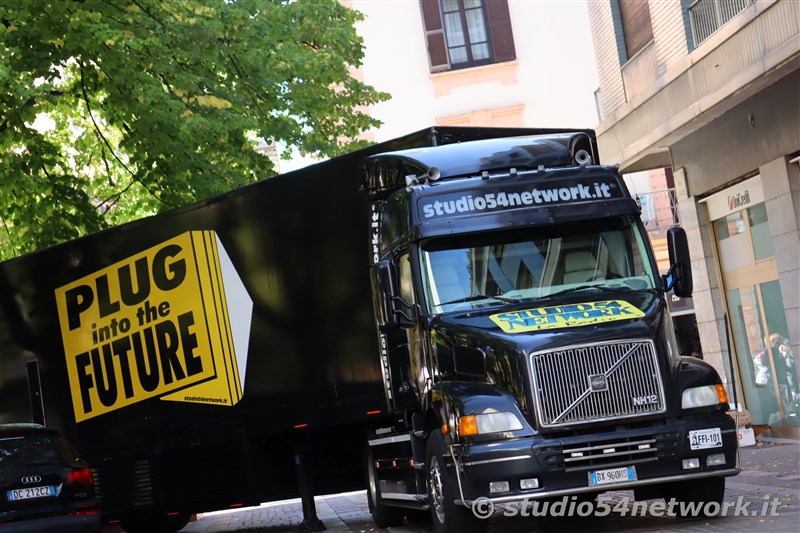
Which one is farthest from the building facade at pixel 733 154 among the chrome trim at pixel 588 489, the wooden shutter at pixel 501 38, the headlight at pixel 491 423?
the wooden shutter at pixel 501 38

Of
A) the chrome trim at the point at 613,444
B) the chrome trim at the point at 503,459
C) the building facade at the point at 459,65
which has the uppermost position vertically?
the building facade at the point at 459,65

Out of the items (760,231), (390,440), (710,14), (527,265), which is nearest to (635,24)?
(710,14)

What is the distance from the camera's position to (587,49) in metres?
39.2

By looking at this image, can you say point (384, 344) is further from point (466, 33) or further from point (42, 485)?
point (466, 33)

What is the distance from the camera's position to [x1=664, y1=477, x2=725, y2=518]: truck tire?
34.6ft

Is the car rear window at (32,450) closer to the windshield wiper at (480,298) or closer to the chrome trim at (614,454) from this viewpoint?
the windshield wiper at (480,298)

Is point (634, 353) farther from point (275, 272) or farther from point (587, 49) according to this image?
point (587, 49)

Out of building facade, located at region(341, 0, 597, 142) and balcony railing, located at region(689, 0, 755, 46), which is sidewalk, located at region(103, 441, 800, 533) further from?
building facade, located at region(341, 0, 597, 142)

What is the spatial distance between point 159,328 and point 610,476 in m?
6.11

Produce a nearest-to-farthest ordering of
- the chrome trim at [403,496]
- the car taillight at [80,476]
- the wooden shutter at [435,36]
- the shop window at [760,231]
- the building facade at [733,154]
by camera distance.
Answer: the chrome trim at [403,496] < the car taillight at [80,476] < the building facade at [733,154] < the shop window at [760,231] < the wooden shutter at [435,36]

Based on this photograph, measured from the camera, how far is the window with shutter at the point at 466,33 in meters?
37.1

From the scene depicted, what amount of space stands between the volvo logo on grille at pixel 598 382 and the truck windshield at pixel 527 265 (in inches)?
38.7

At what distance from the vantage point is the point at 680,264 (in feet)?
35.5

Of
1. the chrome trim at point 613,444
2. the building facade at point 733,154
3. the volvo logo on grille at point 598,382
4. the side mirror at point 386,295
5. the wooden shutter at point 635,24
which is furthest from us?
the wooden shutter at point 635,24
